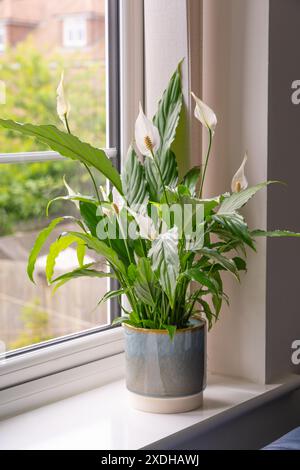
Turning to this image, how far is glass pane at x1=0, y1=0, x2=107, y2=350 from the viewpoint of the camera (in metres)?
1.91

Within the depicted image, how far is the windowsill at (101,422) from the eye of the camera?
1773 mm

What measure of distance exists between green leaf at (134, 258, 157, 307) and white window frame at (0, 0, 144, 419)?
0.30 metres

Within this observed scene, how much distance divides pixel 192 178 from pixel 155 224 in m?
0.18

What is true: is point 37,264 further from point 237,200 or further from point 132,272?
point 237,200

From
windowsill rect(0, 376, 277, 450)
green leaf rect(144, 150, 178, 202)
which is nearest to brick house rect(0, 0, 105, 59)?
green leaf rect(144, 150, 178, 202)

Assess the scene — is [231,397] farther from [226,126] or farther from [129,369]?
[226,126]

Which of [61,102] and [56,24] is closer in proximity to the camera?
[61,102]

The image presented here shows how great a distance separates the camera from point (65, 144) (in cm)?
174

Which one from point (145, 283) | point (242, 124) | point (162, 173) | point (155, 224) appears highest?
point (242, 124)

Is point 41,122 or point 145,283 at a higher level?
point 41,122

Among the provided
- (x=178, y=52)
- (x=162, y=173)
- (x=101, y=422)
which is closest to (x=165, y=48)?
(x=178, y=52)

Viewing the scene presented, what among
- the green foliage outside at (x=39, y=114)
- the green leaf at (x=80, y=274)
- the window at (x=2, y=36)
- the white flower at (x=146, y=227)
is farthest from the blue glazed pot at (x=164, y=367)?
the window at (x=2, y=36)

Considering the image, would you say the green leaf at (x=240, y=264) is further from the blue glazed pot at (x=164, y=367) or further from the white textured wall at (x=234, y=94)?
the blue glazed pot at (x=164, y=367)

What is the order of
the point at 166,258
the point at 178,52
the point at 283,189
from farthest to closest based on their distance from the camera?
the point at 283,189 < the point at 178,52 < the point at 166,258
